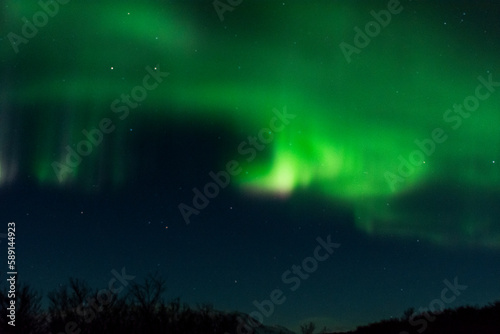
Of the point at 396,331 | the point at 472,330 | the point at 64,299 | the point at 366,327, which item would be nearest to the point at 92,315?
the point at 64,299

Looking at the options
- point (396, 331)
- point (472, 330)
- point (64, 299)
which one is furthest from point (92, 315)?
point (472, 330)

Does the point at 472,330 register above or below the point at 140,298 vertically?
below

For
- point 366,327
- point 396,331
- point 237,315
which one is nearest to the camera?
point 396,331

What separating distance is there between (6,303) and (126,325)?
9647 mm

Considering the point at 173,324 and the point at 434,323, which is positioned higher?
the point at 173,324

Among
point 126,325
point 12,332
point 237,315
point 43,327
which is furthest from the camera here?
point 237,315

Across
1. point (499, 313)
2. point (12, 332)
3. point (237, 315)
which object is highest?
point (12, 332)

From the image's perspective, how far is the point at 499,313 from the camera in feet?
70.0

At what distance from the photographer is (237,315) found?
43.5m

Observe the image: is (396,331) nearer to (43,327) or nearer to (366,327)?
(366,327)

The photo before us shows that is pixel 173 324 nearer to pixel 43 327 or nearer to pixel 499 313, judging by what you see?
pixel 43 327

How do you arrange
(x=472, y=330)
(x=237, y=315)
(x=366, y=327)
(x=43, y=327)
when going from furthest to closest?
1. (x=237, y=315)
2. (x=43, y=327)
3. (x=366, y=327)
4. (x=472, y=330)

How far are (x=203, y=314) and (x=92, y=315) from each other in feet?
28.3

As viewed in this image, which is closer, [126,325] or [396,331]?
[396,331]
